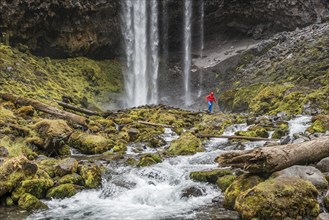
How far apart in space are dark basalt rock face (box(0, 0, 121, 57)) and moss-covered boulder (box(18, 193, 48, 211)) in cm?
2631

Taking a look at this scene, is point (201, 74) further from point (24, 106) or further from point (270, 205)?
point (270, 205)

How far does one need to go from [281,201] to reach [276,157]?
5.12 feet

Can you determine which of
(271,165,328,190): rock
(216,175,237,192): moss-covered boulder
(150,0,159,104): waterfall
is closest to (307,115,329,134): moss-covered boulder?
(216,175,237,192): moss-covered boulder

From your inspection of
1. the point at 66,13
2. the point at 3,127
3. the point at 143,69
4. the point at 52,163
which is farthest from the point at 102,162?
the point at 143,69

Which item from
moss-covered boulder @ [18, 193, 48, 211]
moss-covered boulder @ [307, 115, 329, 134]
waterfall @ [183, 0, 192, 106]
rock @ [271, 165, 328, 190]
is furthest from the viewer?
waterfall @ [183, 0, 192, 106]

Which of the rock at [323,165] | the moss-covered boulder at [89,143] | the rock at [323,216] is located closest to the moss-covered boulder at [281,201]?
the rock at [323,216]

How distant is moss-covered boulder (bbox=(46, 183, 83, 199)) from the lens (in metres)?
9.19

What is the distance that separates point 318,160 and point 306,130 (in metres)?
7.39

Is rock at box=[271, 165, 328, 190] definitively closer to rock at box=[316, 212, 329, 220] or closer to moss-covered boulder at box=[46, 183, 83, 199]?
rock at box=[316, 212, 329, 220]

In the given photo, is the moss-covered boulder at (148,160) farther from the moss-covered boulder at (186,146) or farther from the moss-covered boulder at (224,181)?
the moss-covered boulder at (224,181)

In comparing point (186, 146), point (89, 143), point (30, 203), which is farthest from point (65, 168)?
point (186, 146)

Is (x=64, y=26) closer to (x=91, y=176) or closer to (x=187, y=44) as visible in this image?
(x=187, y=44)

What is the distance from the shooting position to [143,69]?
4278 cm

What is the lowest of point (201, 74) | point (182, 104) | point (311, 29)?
point (182, 104)
